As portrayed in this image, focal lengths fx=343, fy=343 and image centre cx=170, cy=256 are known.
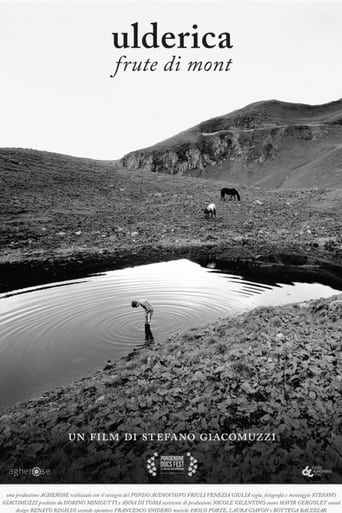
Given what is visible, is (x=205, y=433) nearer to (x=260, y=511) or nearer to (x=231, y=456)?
(x=231, y=456)

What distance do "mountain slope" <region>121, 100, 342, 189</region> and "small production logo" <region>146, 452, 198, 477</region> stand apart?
7553 centimetres

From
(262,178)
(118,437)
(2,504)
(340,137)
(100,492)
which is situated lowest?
(2,504)

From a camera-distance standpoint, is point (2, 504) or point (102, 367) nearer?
point (2, 504)

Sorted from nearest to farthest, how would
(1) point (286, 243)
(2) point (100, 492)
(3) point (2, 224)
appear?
(2) point (100, 492) < (1) point (286, 243) < (3) point (2, 224)

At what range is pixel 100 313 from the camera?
10.8m

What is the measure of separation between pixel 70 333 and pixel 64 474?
5045mm

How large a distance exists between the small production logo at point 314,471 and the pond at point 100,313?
4.78m

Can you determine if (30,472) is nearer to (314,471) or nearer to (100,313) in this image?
(314,471)

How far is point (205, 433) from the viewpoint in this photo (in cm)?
518

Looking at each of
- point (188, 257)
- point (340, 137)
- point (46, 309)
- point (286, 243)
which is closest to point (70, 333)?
point (46, 309)

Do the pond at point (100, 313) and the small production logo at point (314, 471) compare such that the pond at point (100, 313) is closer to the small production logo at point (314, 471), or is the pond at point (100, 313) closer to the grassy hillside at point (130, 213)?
the small production logo at point (314, 471)

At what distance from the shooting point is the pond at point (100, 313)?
797 centimetres

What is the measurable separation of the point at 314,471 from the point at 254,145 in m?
110

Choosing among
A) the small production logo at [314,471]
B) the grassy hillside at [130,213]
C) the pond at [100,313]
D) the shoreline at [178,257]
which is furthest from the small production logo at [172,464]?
the grassy hillside at [130,213]
